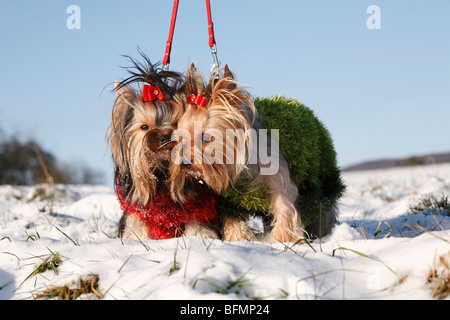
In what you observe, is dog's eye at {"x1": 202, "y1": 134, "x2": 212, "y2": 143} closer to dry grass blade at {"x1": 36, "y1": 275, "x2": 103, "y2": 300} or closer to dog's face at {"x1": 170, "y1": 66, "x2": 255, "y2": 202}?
dog's face at {"x1": 170, "y1": 66, "x2": 255, "y2": 202}

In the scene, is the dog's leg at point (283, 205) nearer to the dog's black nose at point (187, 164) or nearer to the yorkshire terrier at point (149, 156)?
the yorkshire terrier at point (149, 156)

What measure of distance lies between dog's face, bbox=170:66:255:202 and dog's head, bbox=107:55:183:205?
0.33 ft

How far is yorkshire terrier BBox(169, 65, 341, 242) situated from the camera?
3.39 m

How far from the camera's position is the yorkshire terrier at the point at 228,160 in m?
3.39

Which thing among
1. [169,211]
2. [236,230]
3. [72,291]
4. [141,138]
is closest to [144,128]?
[141,138]

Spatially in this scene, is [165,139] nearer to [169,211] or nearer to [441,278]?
[169,211]

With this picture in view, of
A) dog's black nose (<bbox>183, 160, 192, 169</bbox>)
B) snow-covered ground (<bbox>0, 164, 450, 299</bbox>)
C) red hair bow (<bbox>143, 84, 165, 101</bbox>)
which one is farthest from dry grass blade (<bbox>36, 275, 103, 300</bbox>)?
red hair bow (<bbox>143, 84, 165, 101</bbox>)

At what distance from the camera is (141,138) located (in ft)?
11.4

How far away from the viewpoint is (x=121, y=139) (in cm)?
359

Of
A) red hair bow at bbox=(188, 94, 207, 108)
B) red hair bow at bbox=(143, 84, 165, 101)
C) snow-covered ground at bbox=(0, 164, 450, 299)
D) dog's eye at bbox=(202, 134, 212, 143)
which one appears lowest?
snow-covered ground at bbox=(0, 164, 450, 299)

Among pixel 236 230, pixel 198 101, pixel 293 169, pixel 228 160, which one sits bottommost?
pixel 236 230

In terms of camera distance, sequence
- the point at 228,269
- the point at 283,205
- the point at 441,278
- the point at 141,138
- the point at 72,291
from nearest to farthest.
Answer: the point at 441,278
the point at 228,269
the point at 72,291
the point at 141,138
the point at 283,205

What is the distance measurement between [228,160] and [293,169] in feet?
2.30
